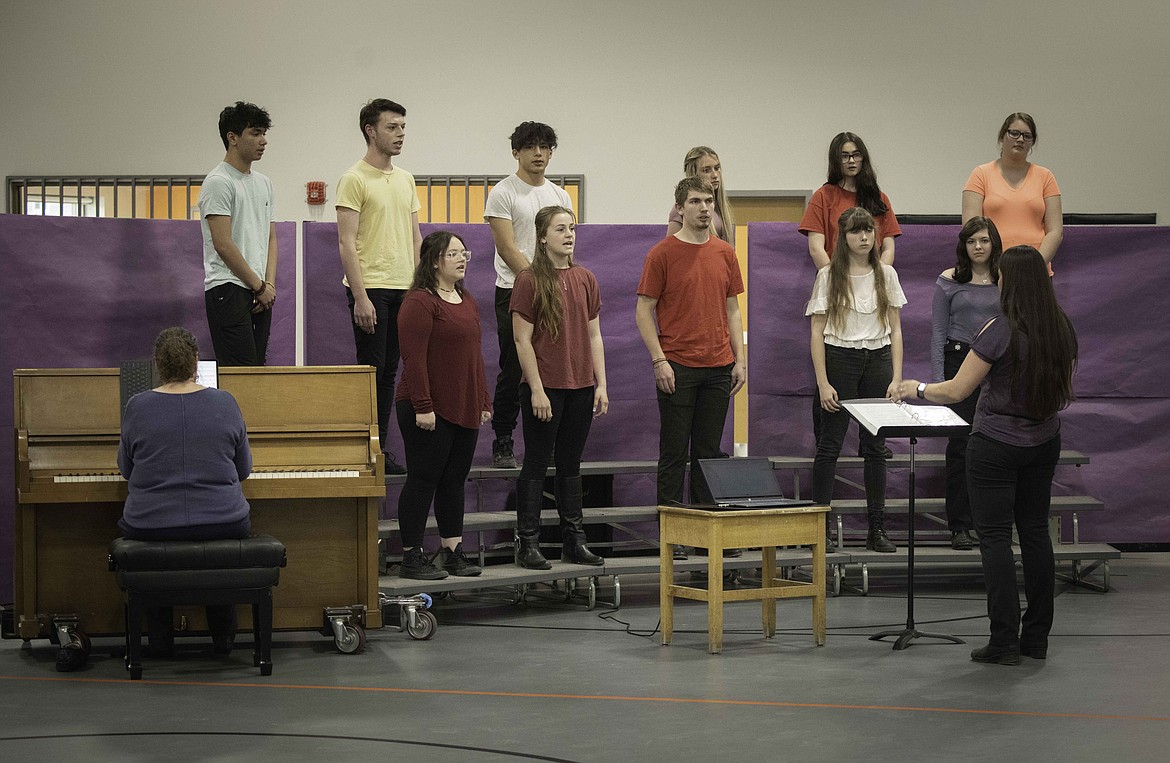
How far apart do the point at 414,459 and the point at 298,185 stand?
4778mm

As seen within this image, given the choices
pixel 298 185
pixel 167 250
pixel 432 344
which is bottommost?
pixel 432 344

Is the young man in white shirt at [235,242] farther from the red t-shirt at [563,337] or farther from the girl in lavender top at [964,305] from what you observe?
the girl in lavender top at [964,305]

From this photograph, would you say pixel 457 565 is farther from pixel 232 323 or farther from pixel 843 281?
pixel 843 281

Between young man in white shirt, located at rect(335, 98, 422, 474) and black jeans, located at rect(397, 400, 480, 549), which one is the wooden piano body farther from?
young man in white shirt, located at rect(335, 98, 422, 474)

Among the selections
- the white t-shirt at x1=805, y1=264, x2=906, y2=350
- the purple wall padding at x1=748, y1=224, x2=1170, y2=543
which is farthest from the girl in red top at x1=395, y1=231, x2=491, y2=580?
the purple wall padding at x1=748, y1=224, x2=1170, y2=543

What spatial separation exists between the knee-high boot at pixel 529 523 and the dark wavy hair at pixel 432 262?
105 centimetres

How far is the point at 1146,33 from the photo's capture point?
10.1 meters

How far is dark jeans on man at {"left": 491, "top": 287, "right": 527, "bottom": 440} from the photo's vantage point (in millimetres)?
6621

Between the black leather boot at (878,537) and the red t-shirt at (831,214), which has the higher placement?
the red t-shirt at (831,214)

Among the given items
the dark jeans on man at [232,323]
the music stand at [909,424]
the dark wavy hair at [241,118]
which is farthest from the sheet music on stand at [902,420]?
the dark wavy hair at [241,118]

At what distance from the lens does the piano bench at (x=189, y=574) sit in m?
4.77

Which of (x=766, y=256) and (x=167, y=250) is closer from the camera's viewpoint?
(x=167, y=250)

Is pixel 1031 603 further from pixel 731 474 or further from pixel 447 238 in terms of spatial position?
pixel 447 238

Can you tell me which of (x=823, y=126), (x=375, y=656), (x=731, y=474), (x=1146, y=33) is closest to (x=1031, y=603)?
(x=731, y=474)
